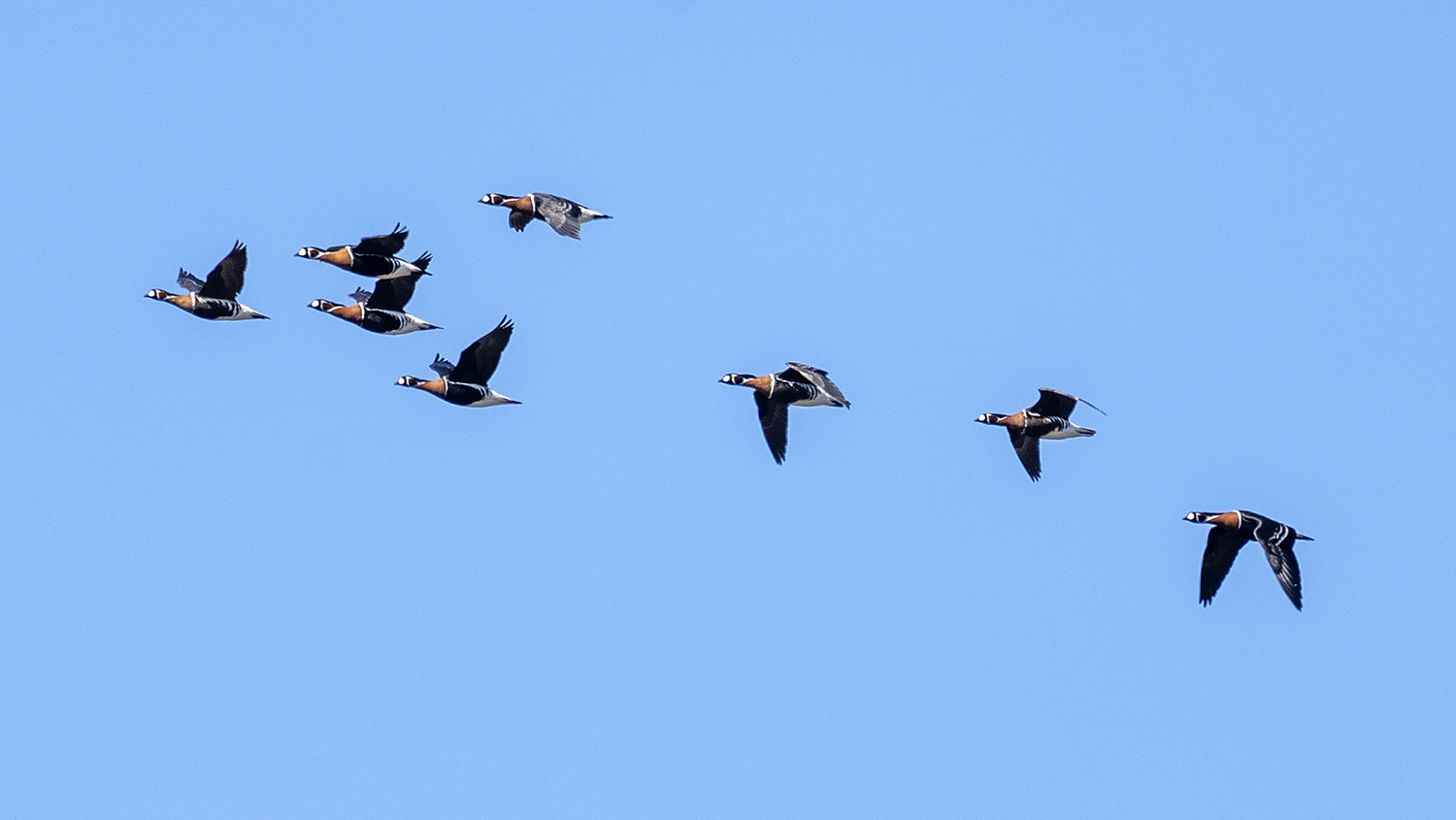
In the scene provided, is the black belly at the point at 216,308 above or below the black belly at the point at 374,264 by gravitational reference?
below

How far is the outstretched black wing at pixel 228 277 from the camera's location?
68.1 metres

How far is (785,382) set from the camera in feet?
221

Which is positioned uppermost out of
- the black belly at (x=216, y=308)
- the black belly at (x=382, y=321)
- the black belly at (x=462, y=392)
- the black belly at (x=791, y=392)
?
the black belly at (x=791, y=392)

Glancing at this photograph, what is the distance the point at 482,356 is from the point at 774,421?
27.3ft

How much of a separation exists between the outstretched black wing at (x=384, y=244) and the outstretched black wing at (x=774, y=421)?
10849mm

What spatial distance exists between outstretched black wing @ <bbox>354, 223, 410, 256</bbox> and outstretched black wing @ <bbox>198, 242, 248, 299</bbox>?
131 inches

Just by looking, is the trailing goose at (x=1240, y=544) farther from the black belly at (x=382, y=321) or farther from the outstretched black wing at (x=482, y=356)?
the black belly at (x=382, y=321)

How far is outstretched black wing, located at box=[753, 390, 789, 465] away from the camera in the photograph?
6769 centimetres

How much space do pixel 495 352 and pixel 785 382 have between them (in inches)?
319

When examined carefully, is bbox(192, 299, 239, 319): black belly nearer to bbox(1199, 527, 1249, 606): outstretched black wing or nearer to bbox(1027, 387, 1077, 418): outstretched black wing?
bbox(1027, 387, 1077, 418): outstretched black wing

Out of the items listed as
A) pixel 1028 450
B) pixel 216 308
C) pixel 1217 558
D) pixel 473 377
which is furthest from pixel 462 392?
pixel 1217 558

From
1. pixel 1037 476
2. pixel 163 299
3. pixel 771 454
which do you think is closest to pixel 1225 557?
pixel 1037 476

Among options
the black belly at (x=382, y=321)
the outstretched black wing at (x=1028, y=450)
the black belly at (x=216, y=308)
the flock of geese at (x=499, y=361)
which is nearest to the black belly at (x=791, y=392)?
the flock of geese at (x=499, y=361)

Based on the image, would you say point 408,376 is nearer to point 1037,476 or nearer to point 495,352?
point 495,352
